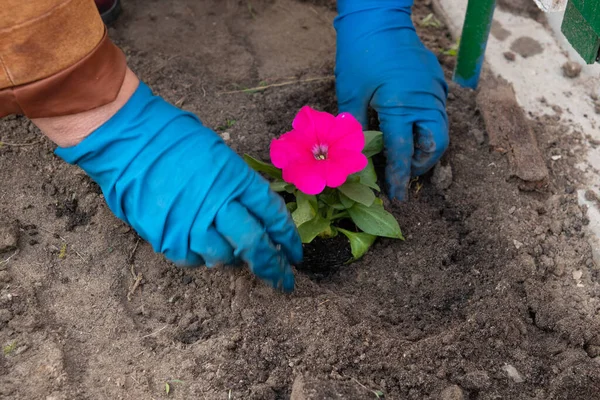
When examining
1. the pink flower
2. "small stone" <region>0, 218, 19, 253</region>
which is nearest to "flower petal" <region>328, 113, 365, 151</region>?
the pink flower

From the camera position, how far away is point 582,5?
1729 mm

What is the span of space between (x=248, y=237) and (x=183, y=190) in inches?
7.6

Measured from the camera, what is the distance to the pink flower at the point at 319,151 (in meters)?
1.83

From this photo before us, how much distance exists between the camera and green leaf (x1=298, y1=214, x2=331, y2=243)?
1.98 metres

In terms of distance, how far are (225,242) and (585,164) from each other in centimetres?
139

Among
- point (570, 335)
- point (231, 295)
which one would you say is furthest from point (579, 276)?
point (231, 295)

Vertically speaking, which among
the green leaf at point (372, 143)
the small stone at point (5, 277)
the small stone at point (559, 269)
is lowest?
the small stone at point (559, 269)

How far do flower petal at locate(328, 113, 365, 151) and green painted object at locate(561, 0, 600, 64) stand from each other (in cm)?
60

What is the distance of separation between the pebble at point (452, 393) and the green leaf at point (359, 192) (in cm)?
57

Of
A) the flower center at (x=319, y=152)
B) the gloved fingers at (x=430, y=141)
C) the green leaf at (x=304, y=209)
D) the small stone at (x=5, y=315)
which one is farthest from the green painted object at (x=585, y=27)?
the small stone at (x=5, y=315)

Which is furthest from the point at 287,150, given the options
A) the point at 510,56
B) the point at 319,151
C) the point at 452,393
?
the point at 510,56

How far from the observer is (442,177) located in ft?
7.31

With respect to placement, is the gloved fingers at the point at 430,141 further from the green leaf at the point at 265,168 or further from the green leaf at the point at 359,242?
the green leaf at the point at 265,168

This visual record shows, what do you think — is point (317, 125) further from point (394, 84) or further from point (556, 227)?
point (556, 227)
